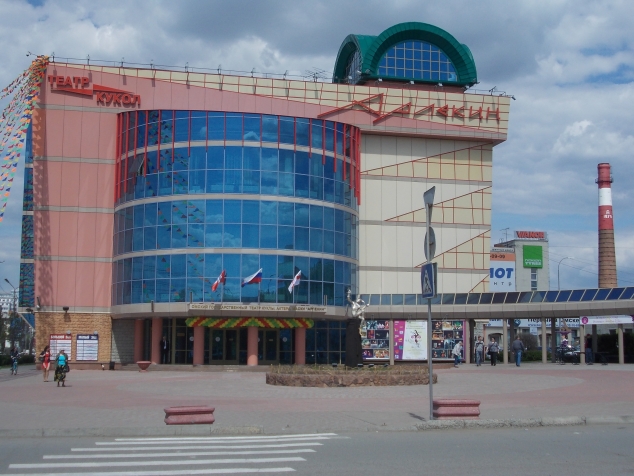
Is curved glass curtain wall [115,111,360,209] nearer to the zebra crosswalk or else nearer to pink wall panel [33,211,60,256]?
pink wall panel [33,211,60,256]

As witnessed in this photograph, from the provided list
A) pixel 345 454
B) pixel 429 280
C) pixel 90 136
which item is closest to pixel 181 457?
pixel 345 454

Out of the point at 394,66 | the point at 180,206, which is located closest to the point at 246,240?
the point at 180,206

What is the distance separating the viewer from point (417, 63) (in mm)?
66875

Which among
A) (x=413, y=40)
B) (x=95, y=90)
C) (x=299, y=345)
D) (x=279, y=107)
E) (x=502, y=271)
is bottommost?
(x=299, y=345)

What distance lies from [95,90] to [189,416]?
40.2 metres

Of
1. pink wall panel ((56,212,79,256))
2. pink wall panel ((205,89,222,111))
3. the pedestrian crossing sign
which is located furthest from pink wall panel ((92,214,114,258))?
the pedestrian crossing sign

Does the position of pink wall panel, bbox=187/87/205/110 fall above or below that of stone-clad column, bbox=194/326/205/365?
above

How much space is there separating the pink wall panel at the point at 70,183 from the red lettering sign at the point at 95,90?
193 inches

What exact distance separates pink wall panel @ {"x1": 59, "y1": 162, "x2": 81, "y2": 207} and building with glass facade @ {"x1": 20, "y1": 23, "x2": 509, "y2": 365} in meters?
0.10

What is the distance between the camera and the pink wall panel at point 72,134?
52969 millimetres

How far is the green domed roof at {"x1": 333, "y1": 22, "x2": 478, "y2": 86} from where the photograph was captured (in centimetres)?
6544

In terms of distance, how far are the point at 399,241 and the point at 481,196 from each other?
8131mm

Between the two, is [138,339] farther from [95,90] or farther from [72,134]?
[95,90]

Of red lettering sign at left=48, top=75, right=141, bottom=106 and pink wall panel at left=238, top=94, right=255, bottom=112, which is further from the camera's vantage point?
pink wall panel at left=238, top=94, right=255, bottom=112
